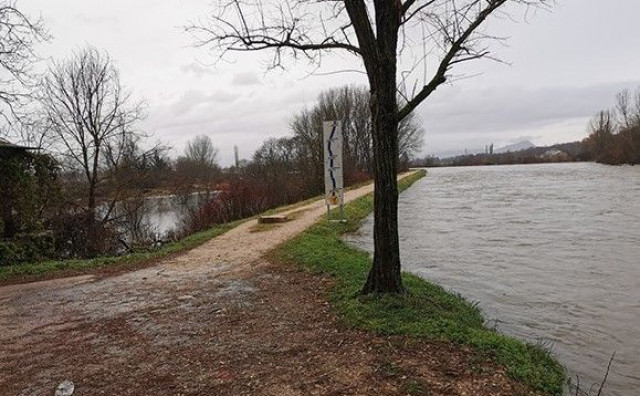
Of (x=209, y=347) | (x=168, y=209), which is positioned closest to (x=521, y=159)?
(x=168, y=209)

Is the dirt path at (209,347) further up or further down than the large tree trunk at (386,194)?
further down

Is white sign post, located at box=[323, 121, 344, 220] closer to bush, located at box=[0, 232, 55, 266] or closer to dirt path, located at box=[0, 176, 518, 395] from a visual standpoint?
dirt path, located at box=[0, 176, 518, 395]

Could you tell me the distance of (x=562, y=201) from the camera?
20.0 m

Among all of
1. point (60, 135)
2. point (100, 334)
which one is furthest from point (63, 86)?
point (100, 334)

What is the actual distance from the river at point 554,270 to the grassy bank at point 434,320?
0.53m

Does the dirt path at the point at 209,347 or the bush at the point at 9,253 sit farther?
the bush at the point at 9,253

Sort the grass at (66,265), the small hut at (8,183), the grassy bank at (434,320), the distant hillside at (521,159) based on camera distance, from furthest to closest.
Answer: the distant hillside at (521,159)
the small hut at (8,183)
the grass at (66,265)
the grassy bank at (434,320)

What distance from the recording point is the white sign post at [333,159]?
13.1 meters

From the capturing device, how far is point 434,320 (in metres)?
4.98

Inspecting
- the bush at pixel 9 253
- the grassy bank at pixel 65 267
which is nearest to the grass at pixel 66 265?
the grassy bank at pixel 65 267

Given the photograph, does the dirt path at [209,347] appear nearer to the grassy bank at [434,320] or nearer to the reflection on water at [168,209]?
the grassy bank at [434,320]

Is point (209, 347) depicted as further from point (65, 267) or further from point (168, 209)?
point (168, 209)

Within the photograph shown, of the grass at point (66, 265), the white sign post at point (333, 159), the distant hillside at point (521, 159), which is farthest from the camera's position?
the distant hillside at point (521, 159)

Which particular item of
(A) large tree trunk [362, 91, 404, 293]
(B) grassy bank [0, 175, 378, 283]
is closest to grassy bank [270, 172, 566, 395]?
(A) large tree trunk [362, 91, 404, 293]
